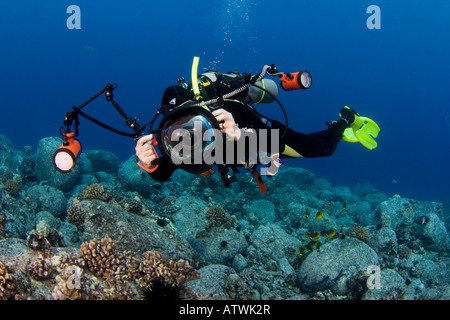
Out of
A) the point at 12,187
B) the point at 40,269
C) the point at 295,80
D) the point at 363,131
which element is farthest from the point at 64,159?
the point at 12,187

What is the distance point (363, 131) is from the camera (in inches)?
261

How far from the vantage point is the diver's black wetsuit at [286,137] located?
4199 mm

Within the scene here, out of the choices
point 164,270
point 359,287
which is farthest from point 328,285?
point 164,270

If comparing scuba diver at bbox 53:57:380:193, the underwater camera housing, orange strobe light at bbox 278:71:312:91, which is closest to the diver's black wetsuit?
scuba diver at bbox 53:57:380:193

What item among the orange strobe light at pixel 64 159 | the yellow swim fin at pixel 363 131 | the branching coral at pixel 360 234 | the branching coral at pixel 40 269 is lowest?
the branching coral at pixel 360 234

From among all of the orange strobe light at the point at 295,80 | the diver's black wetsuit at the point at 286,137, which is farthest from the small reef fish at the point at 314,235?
the orange strobe light at the point at 295,80

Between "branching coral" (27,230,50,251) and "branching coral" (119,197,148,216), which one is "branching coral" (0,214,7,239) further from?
"branching coral" (119,197,148,216)

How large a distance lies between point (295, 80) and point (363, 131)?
2.98m

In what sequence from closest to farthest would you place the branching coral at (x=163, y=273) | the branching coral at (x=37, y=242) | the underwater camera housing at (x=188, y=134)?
the underwater camera housing at (x=188, y=134), the branching coral at (x=163, y=273), the branching coral at (x=37, y=242)

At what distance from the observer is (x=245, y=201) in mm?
12750

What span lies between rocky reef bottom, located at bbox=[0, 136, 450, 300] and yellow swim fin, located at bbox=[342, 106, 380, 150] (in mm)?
2657

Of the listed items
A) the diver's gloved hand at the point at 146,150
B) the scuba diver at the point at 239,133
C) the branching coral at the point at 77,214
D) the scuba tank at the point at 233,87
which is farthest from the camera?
the branching coral at the point at 77,214

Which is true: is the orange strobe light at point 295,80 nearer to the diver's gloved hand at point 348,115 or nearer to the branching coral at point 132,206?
the diver's gloved hand at point 348,115
